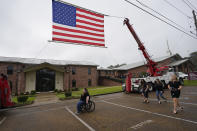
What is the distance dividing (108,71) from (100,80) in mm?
4690

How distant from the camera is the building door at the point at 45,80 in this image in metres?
20.5

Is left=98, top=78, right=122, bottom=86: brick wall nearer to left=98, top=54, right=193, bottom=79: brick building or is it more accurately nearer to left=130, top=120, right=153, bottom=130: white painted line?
left=98, top=54, right=193, bottom=79: brick building

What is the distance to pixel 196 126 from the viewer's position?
363 centimetres

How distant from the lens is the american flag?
6406 mm

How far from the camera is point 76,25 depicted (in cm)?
715

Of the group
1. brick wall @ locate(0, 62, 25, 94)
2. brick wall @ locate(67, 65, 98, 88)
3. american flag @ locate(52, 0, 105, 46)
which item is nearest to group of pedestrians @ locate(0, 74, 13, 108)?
american flag @ locate(52, 0, 105, 46)

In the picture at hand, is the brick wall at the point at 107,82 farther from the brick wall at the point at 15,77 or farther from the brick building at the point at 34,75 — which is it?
the brick wall at the point at 15,77

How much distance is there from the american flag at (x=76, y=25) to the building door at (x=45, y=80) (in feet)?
56.4

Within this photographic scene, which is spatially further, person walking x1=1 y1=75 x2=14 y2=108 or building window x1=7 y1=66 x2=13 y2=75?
building window x1=7 y1=66 x2=13 y2=75

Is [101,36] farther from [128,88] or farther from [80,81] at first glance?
[80,81]

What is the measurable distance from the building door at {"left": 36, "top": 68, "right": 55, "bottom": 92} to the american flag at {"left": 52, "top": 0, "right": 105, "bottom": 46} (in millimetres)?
17191

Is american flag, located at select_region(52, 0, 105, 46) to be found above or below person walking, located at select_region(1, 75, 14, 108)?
above

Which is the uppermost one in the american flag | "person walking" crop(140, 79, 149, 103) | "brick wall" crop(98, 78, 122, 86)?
the american flag

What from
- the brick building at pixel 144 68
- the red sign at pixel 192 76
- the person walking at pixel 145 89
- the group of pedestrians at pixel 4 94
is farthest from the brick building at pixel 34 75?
the red sign at pixel 192 76
